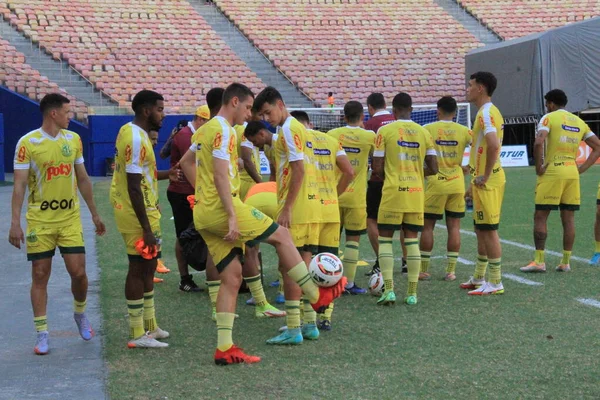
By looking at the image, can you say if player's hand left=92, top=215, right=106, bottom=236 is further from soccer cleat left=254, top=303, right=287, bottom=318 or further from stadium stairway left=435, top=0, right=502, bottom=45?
stadium stairway left=435, top=0, right=502, bottom=45

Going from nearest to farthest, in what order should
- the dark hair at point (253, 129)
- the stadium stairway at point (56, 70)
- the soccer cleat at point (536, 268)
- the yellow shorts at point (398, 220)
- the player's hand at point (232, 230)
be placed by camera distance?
1. the player's hand at point (232, 230)
2. the dark hair at point (253, 129)
3. the yellow shorts at point (398, 220)
4. the soccer cleat at point (536, 268)
5. the stadium stairway at point (56, 70)

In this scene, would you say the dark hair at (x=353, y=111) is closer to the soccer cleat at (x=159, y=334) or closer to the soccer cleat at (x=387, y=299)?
the soccer cleat at (x=387, y=299)

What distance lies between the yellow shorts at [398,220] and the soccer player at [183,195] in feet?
6.78

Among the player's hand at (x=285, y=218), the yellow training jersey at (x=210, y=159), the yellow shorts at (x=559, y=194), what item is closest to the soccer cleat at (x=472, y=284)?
the yellow shorts at (x=559, y=194)

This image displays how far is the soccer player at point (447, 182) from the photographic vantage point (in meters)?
9.15

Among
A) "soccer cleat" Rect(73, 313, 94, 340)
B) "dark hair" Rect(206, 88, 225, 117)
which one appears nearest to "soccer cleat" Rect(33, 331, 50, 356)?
"soccer cleat" Rect(73, 313, 94, 340)

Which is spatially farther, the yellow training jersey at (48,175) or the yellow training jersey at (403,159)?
the yellow training jersey at (403,159)

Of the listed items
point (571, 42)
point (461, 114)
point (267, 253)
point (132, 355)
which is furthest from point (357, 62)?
point (132, 355)

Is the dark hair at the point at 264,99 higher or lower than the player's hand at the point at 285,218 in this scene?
higher

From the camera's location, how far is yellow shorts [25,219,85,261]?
653cm

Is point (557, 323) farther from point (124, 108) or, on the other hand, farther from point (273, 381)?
point (124, 108)

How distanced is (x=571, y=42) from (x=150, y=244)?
2731cm

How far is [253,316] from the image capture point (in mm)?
7812

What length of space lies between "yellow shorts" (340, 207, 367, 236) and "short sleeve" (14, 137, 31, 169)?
335 centimetres
